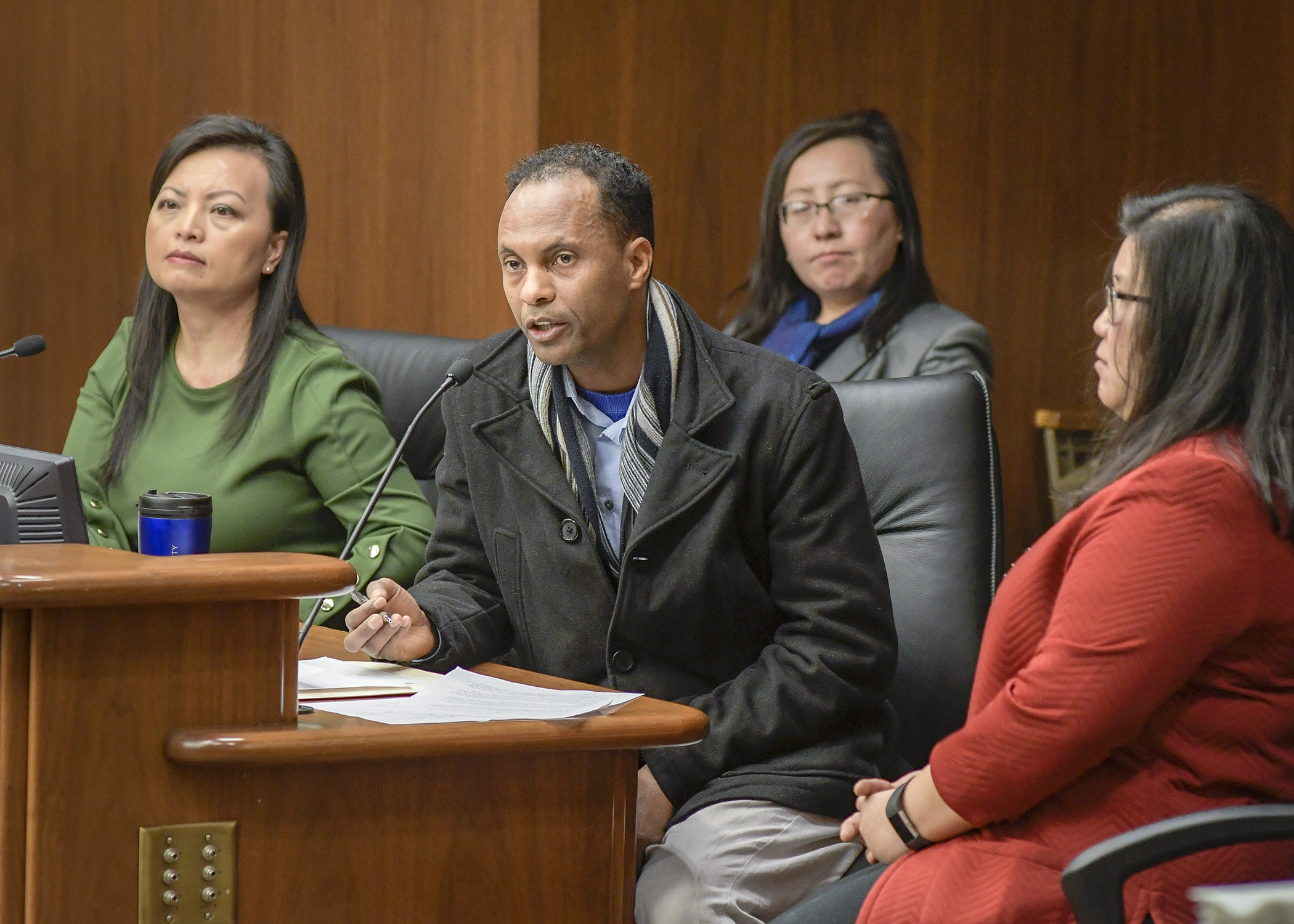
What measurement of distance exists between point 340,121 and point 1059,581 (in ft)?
8.13

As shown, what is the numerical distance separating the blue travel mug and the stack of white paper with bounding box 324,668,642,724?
0.23 metres

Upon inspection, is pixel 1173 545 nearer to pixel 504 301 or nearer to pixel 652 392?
pixel 652 392

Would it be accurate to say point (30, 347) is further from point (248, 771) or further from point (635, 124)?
point (635, 124)

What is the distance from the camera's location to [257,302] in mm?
2488

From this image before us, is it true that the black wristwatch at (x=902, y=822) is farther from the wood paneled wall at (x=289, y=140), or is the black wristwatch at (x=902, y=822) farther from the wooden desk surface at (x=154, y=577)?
the wood paneled wall at (x=289, y=140)

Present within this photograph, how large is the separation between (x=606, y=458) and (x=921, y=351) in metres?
1.19

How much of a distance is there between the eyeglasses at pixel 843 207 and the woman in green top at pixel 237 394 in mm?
1037

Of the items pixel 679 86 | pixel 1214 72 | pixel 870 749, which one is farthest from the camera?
pixel 1214 72

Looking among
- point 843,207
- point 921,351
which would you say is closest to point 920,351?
point 921,351

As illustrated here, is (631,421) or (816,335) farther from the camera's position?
(816,335)

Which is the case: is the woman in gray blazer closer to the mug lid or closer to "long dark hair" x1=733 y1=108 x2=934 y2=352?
"long dark hair" x1=733 y1=108 x2=934 y2=352

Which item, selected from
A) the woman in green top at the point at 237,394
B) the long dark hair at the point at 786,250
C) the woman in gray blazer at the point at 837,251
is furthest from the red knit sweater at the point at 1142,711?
the long dark hair at the point at 786,250

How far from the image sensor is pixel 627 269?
1.78m

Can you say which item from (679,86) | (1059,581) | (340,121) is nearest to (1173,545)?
(1059,581)
